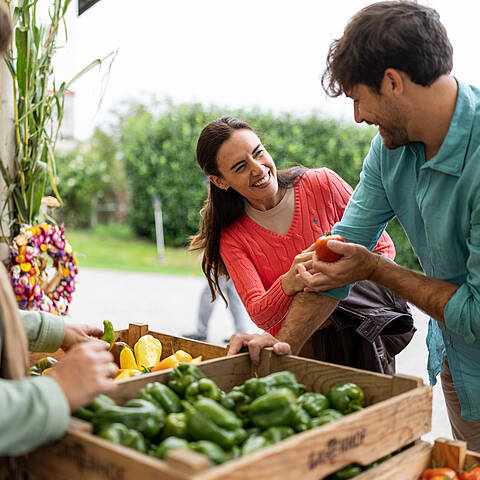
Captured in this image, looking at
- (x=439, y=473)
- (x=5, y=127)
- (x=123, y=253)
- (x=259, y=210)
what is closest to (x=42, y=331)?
(x=439, y=473)

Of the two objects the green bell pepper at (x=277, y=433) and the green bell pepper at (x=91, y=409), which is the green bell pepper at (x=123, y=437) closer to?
the green bell pepper at (x=91, y=409)

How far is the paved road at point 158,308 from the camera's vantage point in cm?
547

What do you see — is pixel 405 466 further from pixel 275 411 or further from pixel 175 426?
pixel 175 426

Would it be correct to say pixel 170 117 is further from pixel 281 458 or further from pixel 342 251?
pixel 281 458

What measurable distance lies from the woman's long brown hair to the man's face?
0.79m

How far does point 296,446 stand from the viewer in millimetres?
967

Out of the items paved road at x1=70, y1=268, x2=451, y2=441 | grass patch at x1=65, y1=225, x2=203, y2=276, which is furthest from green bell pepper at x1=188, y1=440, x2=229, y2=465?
grass patch at x1=65, y1=225, x2=203, y2=276

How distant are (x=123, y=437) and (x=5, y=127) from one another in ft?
7.88

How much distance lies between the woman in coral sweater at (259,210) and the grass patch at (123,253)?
750 centimetres

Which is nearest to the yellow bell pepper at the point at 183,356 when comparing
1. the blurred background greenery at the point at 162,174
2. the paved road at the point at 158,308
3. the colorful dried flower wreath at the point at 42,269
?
the colorful dried flower wreath at the point at 42,269

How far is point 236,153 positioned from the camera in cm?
222

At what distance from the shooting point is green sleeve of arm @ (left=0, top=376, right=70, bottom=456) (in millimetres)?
927

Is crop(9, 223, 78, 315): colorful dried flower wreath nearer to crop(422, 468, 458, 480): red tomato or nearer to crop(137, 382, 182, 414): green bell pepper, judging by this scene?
crop(137, 382, 182, 414): green bell pepper

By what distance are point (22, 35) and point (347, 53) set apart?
2015 mm
